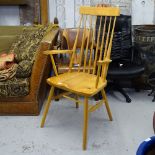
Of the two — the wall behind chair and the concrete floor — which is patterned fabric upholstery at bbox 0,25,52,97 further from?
the wall behind chair

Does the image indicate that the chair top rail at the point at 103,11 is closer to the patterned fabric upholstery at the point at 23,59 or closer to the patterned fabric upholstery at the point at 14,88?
the patterned fabric upholstery at the point at 23,59

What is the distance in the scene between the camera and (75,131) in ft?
7.99

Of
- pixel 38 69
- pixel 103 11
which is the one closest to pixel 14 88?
pixel 38 69

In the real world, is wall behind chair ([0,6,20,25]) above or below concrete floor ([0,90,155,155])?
above

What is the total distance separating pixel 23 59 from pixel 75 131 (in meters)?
1.06

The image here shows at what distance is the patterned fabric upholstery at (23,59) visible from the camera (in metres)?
2.62

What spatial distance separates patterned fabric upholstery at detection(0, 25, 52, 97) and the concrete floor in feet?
1.02

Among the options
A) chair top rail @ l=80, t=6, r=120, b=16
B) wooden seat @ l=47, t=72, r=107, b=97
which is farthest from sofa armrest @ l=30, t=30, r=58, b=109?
chair top rail @ l=80, t=6, r=120, b=16

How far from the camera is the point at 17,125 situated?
101 inches

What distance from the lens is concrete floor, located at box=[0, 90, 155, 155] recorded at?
2166 mm

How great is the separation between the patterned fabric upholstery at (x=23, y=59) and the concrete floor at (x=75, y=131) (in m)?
0.31

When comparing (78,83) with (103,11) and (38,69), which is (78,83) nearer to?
(38,69)

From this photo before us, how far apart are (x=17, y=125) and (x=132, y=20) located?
6.67 ft

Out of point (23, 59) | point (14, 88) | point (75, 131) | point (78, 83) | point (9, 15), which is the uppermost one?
point (9, 15)
